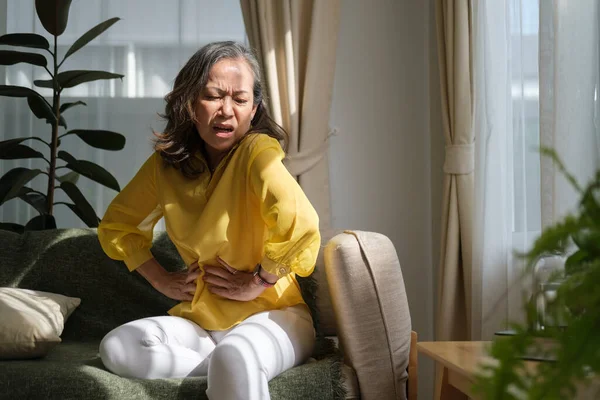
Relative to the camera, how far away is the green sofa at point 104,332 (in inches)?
67.8

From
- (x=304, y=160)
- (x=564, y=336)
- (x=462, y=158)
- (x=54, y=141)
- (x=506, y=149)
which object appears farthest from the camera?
(x=304, y=160)

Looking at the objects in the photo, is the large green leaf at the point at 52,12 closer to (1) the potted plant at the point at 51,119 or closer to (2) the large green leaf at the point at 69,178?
(1) the potted plant at the point at 51,119

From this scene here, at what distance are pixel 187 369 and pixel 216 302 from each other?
0.22 m

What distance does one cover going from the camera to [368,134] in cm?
345

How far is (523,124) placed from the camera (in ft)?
7.97

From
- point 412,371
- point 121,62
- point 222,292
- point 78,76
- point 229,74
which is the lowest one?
point 412,371

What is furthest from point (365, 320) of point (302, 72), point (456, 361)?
point (302, 72)

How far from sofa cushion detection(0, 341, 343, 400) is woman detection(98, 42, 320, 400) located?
0.05 meters

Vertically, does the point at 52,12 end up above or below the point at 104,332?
above

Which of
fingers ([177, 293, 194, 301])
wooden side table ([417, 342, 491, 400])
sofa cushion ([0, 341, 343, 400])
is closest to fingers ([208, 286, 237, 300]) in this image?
fingers ([177, 293, 194, 301])

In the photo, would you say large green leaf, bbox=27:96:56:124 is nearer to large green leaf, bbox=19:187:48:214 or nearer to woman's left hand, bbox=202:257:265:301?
large green leaf, bbox=19:187:48:214

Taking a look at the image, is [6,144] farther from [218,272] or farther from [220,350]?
[220,350]

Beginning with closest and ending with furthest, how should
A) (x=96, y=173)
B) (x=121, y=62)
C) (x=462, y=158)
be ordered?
(x=462, y=158), (x=96, y=173), (x=121, y=62)

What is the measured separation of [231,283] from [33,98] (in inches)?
59.3
